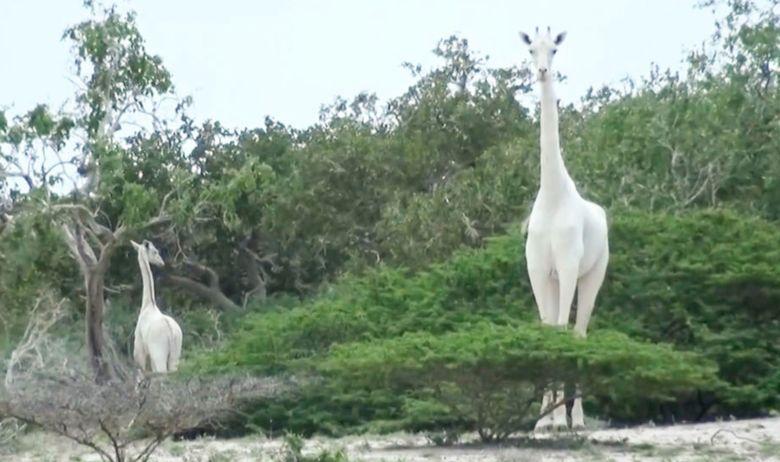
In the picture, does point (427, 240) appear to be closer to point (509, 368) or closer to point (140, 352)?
point (140, 352)

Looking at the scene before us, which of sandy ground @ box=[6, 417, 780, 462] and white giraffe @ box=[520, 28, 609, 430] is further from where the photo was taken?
white giraffe @ box=[520, 28, 609, 430]

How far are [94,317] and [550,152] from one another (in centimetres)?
1037

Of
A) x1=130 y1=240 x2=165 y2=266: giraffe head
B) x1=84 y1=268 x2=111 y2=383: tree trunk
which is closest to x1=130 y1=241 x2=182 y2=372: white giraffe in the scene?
x1=130 y1=240 x2=165 y2=266: giraffe head

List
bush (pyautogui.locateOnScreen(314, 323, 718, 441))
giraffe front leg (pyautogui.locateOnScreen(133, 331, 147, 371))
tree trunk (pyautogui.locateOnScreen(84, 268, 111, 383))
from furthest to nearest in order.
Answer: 1. tree trunk (pyautogui.locateOnScreen(84, 268, 111, 383))
2. giraffe front leg (pyautogui.locateOnScreen(133, 331, 147, 371))
3. bush (pyautogui.locateOnScreen(314, 323, 718, 441))

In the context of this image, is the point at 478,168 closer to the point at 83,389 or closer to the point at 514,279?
the point at 514,279

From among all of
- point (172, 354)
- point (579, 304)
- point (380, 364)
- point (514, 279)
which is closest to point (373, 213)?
point (172, 354)

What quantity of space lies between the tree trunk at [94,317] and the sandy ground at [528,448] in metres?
7.73

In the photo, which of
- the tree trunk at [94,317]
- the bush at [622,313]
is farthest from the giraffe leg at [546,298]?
the tree trunk at [94,317]

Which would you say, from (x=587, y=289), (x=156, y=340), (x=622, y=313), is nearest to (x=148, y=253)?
(x=156, y=340)

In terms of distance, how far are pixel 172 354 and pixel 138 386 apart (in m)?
9.64

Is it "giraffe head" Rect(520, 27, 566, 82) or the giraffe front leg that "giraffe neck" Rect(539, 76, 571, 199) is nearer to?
"giraffe head" Rect(520, 27, 566, 82)

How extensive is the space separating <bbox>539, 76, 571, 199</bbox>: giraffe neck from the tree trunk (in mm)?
9756

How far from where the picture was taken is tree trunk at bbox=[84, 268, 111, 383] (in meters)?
25.0

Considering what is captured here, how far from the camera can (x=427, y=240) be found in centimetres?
3195
